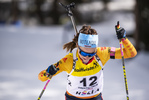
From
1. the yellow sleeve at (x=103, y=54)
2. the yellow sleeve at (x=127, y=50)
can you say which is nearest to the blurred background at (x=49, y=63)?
the yellow sleeve at (x=127, y=50)

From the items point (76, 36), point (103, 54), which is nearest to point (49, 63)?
point (76, 36)

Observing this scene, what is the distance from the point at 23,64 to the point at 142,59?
4.62m

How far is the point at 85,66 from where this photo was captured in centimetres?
260

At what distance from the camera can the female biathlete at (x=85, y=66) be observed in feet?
8.44

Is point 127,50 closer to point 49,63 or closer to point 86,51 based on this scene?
point 86,51

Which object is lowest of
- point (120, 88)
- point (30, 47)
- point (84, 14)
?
point (120, 88)

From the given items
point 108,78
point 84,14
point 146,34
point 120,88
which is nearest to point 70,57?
point 120,88

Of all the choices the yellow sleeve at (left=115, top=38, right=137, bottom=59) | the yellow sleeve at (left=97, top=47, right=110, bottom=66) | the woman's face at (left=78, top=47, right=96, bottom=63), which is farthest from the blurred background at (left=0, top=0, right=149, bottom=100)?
the woman's face at (left=78, top=47, right=96, bottom=63)

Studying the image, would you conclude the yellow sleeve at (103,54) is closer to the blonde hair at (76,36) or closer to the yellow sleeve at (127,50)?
the yellow sleeve at (127,50)

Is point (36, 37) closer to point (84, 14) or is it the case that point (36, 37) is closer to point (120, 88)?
point (120, 88)

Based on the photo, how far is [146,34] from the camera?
27.7 feet

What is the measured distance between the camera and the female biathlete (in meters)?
2.57

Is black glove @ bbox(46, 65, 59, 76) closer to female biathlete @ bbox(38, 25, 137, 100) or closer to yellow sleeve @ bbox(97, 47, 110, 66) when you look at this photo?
female biathlete @ bbox(38, 25, 137, 100)

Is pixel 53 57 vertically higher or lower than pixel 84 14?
lower
